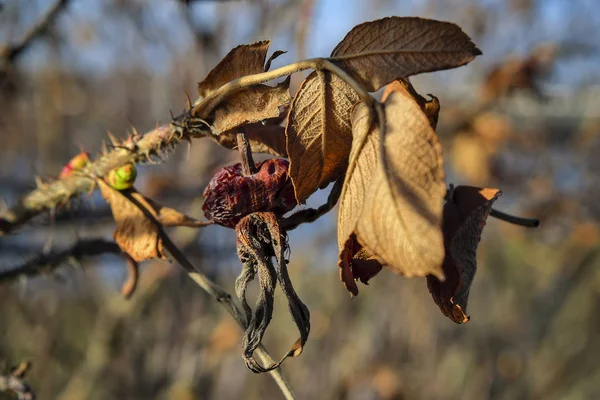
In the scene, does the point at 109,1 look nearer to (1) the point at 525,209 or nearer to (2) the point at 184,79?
(2) the point at 184,79

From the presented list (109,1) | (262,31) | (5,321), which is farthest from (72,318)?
(262,31)

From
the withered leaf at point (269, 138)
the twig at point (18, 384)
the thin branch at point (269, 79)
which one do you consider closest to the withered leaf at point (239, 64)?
the thin branch at point (269, 79)

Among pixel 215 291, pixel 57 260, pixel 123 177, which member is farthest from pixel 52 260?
pixel 215 291

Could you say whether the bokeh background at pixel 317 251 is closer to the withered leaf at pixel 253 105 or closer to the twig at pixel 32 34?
the twig at pixel 32 34

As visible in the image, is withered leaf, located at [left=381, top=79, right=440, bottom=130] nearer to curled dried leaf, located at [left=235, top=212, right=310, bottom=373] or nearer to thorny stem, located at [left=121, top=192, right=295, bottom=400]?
curled dried leaf, located at [left=235, top=212, right=310, bottom=373]

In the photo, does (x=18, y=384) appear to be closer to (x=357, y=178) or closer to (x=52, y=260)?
(x=52, y=260)

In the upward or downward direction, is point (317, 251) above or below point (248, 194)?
below

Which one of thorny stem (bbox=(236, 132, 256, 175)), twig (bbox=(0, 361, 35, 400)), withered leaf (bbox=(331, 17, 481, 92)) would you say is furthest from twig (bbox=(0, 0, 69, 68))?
withered leaf (bbox=(331, 17, 481, 92))
